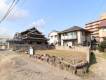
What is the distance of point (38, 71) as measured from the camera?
25859mm

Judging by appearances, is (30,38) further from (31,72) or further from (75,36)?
(31,72)

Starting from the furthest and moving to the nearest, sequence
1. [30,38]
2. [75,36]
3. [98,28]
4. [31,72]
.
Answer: [30,38]
[75,36]
[98,28]
[31,72]

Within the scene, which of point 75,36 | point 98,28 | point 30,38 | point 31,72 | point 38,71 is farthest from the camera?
point 30,38

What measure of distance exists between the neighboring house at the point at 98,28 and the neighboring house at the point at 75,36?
3176mm

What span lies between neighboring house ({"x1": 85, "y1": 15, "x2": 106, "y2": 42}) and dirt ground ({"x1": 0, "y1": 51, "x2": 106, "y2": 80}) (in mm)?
16464

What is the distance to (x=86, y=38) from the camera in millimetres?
53875

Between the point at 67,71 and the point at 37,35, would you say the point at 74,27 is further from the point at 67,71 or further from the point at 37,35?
the point at 67,71

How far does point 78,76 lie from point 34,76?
5.43 metres

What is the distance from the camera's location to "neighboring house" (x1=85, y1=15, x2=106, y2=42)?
156 feet

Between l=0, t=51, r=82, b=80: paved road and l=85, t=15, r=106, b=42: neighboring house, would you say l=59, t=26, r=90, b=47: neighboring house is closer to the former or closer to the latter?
l=85, t=15, r=106, b=42: neighboring house

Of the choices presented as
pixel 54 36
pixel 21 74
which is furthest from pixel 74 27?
pixel 21 74

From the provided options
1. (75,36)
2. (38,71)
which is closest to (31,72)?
(38,71)

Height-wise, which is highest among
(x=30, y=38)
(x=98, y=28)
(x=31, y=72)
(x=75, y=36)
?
(x=98, y=28)

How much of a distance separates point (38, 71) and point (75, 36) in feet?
92.7
